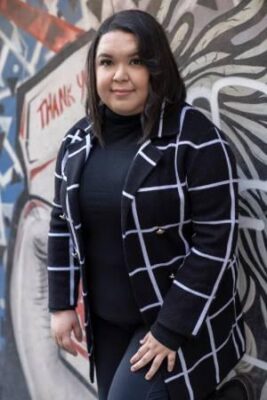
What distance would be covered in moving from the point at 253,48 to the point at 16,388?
2.35 meters

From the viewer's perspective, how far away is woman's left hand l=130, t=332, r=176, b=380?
224 centimetres

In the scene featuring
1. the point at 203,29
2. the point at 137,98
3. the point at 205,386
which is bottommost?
the point at 205,386

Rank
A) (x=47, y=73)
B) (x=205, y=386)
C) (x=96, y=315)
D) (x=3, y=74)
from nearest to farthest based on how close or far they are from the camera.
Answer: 1. (x=205, y=386)
2. (x=96, y=315)
3. (x=47, y=73)
4. (x=3, y=74)


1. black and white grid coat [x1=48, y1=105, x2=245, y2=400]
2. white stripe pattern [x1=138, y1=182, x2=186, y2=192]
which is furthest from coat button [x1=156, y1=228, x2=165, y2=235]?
white stripe pattern [x1=138, y1=182, x2=186, y2=192]

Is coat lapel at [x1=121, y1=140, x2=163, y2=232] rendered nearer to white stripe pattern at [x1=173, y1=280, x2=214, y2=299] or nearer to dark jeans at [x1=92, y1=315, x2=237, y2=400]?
white stripe pattern at [x1=173, y1=280, x2=214, y2=299]

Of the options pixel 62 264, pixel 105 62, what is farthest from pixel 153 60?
pixel 62 264

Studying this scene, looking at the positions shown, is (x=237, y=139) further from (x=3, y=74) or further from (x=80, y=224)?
(x=3, y=74)

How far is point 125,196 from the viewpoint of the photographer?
223 centimetres

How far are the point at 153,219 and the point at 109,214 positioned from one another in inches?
6.1

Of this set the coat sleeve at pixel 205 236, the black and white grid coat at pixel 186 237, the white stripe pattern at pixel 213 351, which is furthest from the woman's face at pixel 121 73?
the white stripe pattern at pixel 213 351

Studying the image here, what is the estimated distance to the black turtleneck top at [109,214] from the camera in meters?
2.30

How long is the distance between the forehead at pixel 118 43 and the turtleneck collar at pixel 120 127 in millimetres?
205

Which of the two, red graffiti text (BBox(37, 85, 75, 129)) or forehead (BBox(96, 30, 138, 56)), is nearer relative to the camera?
forehead (BBox(96, 30, 138, 56))

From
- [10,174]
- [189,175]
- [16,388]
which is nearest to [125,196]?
[189,175]
